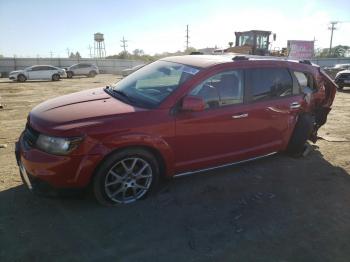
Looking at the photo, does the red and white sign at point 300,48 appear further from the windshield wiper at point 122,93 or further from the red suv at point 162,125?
the windshield wiper at point 122,93

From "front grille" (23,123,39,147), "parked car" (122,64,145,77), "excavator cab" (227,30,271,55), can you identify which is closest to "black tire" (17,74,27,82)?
"parked car" (122,64,145,77)

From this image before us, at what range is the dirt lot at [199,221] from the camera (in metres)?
3.19

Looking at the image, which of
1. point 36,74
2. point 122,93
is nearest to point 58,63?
point 36,74

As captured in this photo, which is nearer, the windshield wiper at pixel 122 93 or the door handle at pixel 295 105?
the windshield wiper at pixel 122 93

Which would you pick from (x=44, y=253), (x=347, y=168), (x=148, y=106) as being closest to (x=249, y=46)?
(x=347, y=168)

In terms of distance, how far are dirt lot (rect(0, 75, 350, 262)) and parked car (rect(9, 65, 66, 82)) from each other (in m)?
25.6

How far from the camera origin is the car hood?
12.1ft

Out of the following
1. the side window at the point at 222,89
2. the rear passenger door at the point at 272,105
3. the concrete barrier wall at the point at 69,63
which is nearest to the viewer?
the side window at the point at 222,89

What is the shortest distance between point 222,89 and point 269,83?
0.94 meters

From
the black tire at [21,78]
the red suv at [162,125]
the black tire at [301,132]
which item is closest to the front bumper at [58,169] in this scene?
the red suv at [162,125]

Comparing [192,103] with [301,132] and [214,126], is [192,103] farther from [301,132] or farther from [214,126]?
[301,132]

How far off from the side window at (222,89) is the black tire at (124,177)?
1.02m

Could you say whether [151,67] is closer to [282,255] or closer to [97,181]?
[97,181]

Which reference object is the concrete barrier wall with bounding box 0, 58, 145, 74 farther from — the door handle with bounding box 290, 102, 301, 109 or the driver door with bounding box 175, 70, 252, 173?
the driver door with bounding box 175, 70, 252, 173
